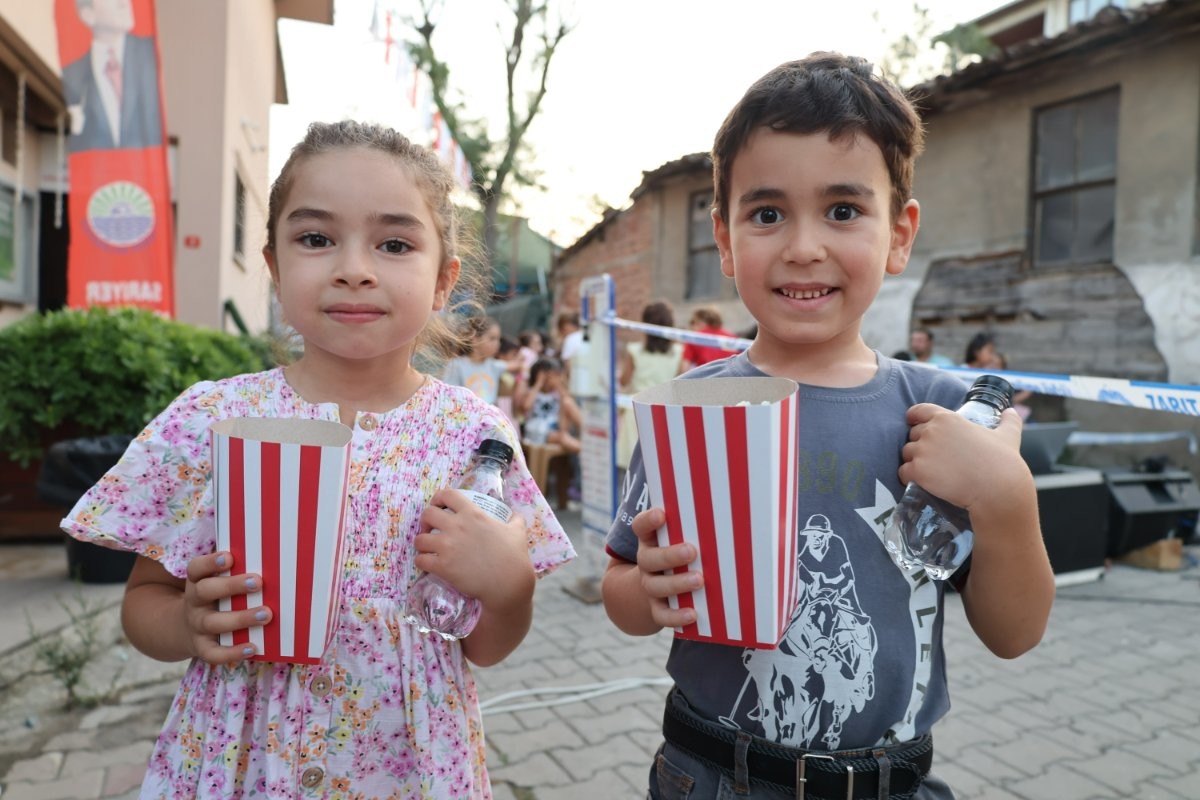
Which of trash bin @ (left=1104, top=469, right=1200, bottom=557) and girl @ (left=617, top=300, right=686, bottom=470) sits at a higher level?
girl @ (left=617, top=300, right=686, bottom=470)

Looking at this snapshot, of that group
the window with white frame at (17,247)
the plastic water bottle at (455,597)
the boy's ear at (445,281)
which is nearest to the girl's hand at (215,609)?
the plastic water bottle at (455,597)

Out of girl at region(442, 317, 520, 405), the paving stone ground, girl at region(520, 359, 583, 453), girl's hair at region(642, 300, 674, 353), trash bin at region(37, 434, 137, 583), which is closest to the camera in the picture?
the paving stone ground

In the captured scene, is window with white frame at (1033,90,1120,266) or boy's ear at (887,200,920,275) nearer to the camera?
boy's ear at (887,200,920,275)

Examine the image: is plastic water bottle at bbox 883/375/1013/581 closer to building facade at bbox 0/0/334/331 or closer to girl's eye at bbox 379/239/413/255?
girl's eye at bbox 379/239/413/255

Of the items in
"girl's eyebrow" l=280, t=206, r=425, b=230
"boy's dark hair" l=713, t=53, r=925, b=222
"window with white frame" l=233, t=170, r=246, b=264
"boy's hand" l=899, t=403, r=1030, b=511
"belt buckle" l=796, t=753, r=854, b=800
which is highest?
"window with white frame" l=233, t=170, r=246, b=264

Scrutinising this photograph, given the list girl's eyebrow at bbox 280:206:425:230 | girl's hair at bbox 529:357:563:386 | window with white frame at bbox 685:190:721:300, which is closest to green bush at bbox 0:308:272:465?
girl's hair at bbox 529:357:563:386

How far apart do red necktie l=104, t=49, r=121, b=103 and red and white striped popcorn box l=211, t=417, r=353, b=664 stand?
6.18m

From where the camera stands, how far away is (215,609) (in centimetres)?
118

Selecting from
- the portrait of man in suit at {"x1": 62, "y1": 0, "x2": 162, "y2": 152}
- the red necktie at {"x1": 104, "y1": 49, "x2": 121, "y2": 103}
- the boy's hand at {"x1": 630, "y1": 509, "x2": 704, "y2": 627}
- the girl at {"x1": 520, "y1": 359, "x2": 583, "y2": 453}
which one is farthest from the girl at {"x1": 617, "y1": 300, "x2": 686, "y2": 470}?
the boy's hand at {"x1": 630, "y1": 509, "x2": 704, "y2": 627}

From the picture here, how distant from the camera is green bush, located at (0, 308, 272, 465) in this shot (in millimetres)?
5000

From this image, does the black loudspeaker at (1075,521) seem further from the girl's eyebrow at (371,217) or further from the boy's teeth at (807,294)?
the girl's eyebrow at (371,217)

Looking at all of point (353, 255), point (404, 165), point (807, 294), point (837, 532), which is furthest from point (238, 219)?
point (837, 532)

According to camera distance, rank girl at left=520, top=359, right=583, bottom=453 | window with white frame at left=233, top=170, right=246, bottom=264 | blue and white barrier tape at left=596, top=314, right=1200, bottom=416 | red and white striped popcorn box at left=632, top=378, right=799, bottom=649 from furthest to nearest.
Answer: window with white frame at left=233, top=170, right=246, bottom=264 → girl at left=520, top=359, right=583, bottom=453 → blue and white barrier tape at left=596, top=314, right=1200, bottom=416 → red and white striped popcorn box at left=632, top=378, right=799, bottom=649

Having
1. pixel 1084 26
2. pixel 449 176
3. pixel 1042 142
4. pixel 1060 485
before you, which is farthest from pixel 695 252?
pixel 449 176
